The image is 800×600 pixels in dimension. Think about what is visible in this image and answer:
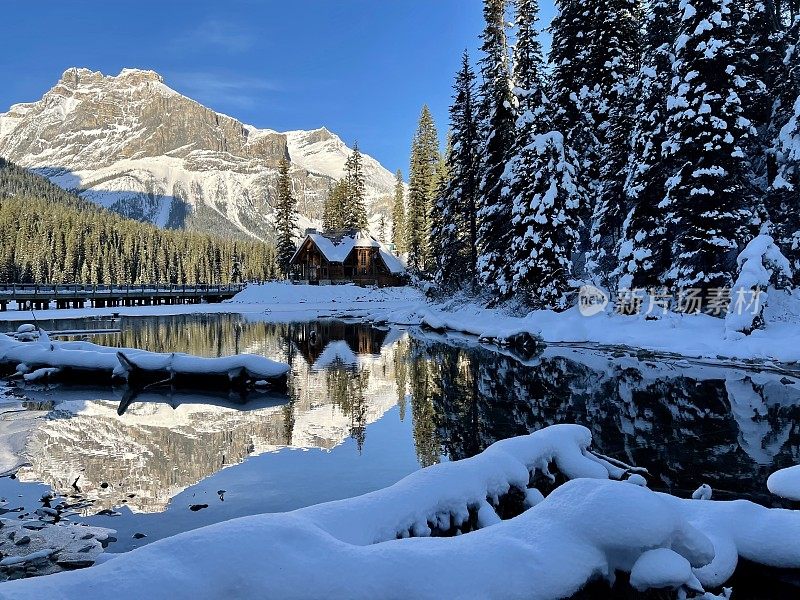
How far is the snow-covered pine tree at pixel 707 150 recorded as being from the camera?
853 inches

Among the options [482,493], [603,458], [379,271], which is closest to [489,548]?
[482,493]

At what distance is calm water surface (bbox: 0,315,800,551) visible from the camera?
7965 mm

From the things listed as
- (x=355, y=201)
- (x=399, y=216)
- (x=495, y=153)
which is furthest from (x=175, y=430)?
(x=399, y=216)

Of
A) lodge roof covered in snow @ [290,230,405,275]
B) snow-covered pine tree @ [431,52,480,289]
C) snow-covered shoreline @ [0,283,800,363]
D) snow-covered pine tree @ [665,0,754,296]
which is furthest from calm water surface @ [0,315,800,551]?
lodge roof covered in snow @ [290,230,405,275]

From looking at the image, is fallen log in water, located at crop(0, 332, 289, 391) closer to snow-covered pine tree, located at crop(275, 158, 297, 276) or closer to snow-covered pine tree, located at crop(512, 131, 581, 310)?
snow-covered pine tree, located at crop(512, 131, 581, 310)

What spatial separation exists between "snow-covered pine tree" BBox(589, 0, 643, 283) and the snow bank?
2435cm

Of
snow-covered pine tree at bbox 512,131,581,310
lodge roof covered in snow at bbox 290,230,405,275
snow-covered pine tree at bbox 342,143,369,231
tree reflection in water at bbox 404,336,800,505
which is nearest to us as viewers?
tree reflection in water at bbox 404,336,800,505

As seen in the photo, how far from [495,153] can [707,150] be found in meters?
15.1

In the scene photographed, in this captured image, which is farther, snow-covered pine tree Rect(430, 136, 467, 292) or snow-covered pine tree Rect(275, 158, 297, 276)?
snow-covered pine tree Rect(275, 158, 297, 276)

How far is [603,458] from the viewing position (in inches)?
309

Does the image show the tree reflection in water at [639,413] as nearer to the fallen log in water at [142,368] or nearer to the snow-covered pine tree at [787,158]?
the fallen log in water at [142,368]

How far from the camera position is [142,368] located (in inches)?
667

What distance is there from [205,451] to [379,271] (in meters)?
64.9

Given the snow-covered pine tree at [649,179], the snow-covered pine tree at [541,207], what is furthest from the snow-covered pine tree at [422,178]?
the snow-covered pine tree at [649,179]
